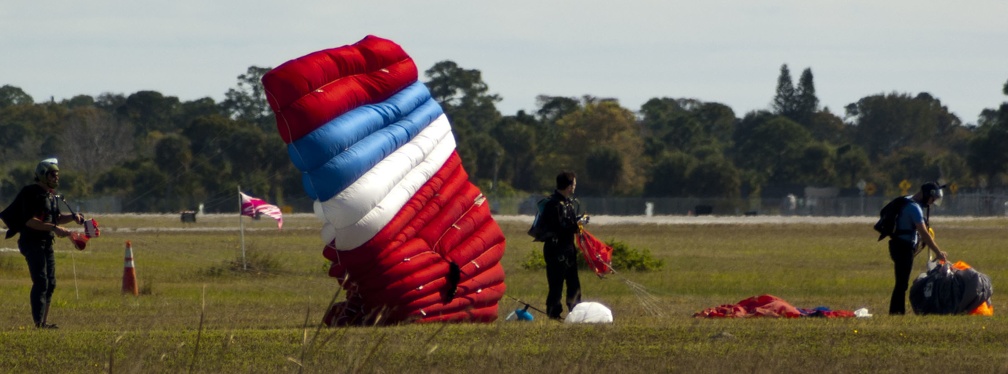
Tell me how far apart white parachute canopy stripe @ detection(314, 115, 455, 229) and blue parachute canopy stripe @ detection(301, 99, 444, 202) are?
0.06 m

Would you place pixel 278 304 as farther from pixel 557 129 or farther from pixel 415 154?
pixel 557 129

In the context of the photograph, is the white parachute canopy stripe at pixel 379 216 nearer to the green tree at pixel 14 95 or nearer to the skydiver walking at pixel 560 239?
the skydiver walking at pixel 560 239

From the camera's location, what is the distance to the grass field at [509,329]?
10164 mm

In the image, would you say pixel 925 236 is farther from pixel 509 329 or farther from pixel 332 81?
pixel 332 81

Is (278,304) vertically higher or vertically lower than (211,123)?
lower

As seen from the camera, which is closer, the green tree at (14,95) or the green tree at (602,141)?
the green tree at (602,141)

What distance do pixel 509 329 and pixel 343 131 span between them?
7.14 ft

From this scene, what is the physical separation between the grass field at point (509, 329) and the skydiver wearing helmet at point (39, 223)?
474mm

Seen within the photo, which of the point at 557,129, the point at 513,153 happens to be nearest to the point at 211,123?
the point at 513,153

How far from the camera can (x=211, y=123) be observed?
186 ft

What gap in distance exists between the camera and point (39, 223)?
40.3 ft

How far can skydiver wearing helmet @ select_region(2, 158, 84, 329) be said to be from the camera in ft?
40.6

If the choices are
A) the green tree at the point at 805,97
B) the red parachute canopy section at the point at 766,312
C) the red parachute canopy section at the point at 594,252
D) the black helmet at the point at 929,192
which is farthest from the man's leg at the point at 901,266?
the green tree at the point at 805,97

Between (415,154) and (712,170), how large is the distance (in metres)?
90.7
